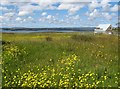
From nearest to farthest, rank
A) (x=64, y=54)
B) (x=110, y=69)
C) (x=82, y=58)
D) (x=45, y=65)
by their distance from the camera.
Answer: (x=110, y=69) < (x=45, y=65) < (x=82, y=58) < (x=64, y=54)

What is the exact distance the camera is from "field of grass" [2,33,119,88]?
1083 centimetres

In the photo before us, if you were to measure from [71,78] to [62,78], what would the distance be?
0.41m

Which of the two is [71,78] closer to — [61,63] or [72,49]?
[61,63]

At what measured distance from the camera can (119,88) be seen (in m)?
10.4

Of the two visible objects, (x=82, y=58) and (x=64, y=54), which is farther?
(x=64, y=54)

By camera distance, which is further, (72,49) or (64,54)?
(72,49)

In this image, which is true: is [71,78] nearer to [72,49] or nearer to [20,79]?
[20,79]

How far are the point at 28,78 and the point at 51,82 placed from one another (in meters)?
0.89

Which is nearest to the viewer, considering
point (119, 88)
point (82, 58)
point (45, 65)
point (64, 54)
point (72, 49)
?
point (119, 88)

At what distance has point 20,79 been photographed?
445 inches

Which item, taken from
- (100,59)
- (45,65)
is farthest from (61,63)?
(100,59)

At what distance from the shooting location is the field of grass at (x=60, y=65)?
1083cm

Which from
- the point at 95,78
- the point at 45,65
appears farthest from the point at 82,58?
the point at 95,78

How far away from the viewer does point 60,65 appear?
1276 cm
